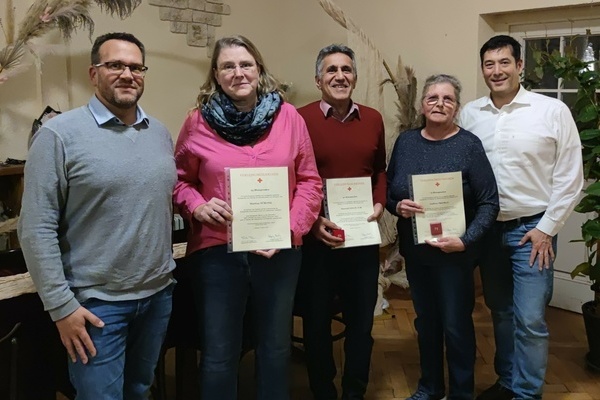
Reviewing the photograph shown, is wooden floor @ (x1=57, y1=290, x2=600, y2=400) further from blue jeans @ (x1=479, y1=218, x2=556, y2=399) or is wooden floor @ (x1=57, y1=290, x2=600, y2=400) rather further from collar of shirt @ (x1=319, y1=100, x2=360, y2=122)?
collar of shirt @ (x1=319, y1=100, x2=360, y2=122)

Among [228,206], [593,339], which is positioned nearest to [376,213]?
[228,206]

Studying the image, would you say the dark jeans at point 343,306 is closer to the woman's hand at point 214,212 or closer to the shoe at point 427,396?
the shoe at point 427,396

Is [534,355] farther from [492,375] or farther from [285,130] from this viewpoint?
[285,130]

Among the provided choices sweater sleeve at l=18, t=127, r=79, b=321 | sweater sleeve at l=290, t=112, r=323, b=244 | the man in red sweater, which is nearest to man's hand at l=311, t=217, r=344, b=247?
the man in red sweater

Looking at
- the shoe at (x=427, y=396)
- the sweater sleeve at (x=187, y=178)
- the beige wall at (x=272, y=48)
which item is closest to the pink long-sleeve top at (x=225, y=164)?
the sweater sleeve at (x=187, y=178)

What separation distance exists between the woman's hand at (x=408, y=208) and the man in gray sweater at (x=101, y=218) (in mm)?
883

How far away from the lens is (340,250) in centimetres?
213

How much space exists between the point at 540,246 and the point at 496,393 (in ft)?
2.36

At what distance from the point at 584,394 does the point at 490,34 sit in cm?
222

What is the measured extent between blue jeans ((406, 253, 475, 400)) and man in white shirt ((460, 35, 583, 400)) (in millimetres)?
181

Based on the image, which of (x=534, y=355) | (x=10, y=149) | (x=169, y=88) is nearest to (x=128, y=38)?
(x=534, y=355)

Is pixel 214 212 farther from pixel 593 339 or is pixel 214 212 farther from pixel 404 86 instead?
pixel 404 86

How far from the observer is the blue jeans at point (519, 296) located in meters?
2.11

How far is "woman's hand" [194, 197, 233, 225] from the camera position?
1711 mm
